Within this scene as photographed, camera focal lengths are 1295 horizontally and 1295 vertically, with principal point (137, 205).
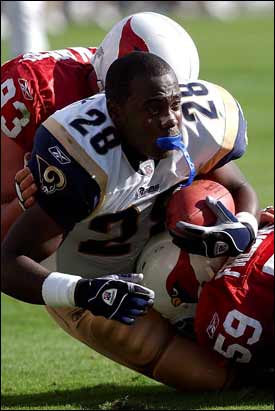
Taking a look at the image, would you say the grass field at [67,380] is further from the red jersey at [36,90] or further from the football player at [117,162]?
the red jersey at [36,90]

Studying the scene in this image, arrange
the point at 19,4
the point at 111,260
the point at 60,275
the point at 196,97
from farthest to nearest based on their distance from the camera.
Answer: the point at 19,4 → the point at 111,260 → the point at 196,97 → the point at 60,275

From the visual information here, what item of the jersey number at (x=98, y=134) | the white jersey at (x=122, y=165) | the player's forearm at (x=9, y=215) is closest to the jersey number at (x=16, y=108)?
the player's forearm at (x=9, y=215)

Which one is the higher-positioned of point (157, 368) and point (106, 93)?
point (106, 93)

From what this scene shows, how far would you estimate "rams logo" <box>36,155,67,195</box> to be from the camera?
4043mm

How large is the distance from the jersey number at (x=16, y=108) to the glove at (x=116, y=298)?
1.09 metres

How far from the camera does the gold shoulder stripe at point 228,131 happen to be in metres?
4.33

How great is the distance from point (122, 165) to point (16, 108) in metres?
0.74

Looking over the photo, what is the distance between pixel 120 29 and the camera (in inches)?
186

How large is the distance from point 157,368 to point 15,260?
0.90 meters

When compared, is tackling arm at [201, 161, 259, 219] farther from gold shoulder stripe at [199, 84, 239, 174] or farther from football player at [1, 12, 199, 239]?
football player at [1, 12, 199, 239]

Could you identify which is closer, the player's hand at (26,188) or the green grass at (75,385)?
the player's hand at (26,188)

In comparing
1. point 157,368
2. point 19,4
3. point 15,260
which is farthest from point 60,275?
point 19,4

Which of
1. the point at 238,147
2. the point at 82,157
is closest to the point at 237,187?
the point at 238,147

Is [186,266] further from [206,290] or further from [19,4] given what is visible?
[19,4]
